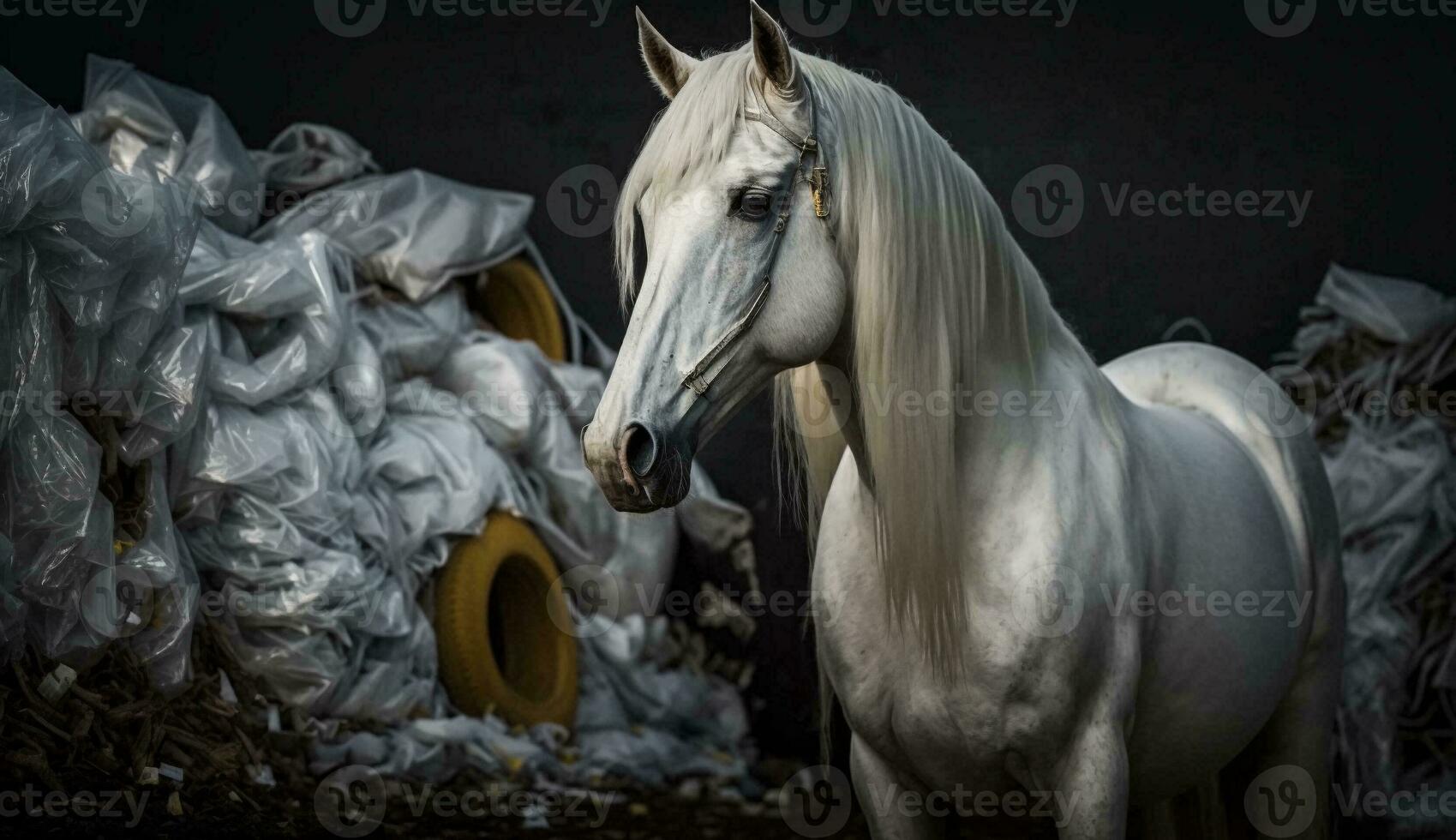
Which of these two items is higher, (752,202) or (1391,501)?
(752,202)

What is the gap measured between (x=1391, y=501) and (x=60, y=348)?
344cm

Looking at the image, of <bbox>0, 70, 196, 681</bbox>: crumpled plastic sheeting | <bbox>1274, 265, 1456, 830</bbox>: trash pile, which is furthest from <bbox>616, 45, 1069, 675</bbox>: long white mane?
<bbox>1274, 265, 1456, 830</bbox>: trash pile

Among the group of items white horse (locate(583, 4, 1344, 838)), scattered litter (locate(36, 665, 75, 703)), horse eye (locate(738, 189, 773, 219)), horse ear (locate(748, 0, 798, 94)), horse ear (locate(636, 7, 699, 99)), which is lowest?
scattered litter (locate(36, 665, 75, 703))

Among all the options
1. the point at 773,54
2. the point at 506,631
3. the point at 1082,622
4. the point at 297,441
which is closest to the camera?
the point at 773,54

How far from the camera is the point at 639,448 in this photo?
1.54 m

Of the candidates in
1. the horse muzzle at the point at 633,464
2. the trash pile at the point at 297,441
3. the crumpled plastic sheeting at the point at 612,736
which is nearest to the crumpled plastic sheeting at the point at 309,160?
the trash pile at the point at 297,441

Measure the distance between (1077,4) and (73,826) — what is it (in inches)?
147

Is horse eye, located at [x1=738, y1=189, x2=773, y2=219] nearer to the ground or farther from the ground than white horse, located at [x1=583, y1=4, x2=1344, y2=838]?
farther from the ground

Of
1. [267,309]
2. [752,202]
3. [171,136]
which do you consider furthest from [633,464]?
[171,136]

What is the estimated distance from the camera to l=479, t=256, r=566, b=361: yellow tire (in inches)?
192

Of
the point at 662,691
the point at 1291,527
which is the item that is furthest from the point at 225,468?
the point at 1291,527

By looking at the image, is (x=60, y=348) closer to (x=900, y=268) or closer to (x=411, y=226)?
(x=411, y=226)

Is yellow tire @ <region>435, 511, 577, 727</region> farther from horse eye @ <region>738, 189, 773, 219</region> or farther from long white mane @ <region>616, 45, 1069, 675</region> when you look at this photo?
horse eye @ <region>738, 189, 773, 219</region>

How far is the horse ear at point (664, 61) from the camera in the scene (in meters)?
1.85
